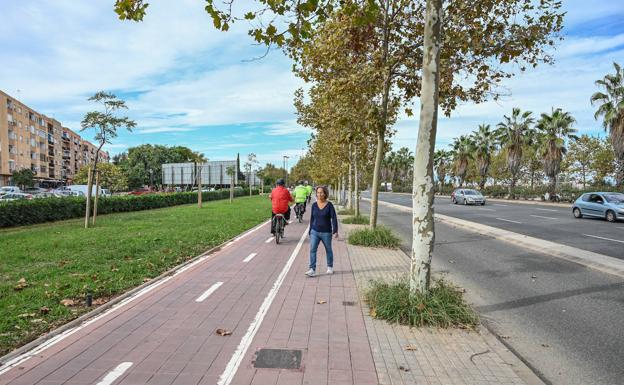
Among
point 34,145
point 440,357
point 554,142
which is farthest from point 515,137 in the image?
point 34,145

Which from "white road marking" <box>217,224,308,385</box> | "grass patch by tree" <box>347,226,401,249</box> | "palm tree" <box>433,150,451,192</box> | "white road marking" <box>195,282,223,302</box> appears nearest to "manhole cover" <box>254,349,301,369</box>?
"white road marking" <box>217,224,308,385</box>

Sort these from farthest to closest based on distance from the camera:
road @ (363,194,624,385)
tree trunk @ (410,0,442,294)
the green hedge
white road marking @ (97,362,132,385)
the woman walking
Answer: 1. the green hedge
2. the woman walking
3. tree trunk @ (410,0,442,294)
4. road @ (363,194,624,385)
5. white road marking @ (97,362,132,385)

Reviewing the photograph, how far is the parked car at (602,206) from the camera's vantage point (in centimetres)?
1934

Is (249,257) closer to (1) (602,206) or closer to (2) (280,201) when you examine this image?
(2) (280,201)

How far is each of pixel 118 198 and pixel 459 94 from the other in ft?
69.0

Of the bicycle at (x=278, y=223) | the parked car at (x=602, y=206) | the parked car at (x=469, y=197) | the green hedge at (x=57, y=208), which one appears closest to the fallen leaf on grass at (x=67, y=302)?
the bicycle at (x=278, y=223)

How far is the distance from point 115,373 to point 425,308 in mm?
3573

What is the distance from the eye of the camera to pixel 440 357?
14.0ft

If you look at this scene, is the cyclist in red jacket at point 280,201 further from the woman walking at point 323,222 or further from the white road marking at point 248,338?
the white road marking at point 248,338

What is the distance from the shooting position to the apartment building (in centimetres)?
6494

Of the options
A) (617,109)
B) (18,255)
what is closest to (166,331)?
(18,255)

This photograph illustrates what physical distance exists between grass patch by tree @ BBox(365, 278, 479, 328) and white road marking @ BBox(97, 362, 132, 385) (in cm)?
301

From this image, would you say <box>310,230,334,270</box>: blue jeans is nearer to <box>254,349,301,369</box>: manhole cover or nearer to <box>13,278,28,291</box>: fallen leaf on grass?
<box>254,349,301,369</box>: manhole cover

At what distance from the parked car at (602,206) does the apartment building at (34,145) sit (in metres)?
74.0
